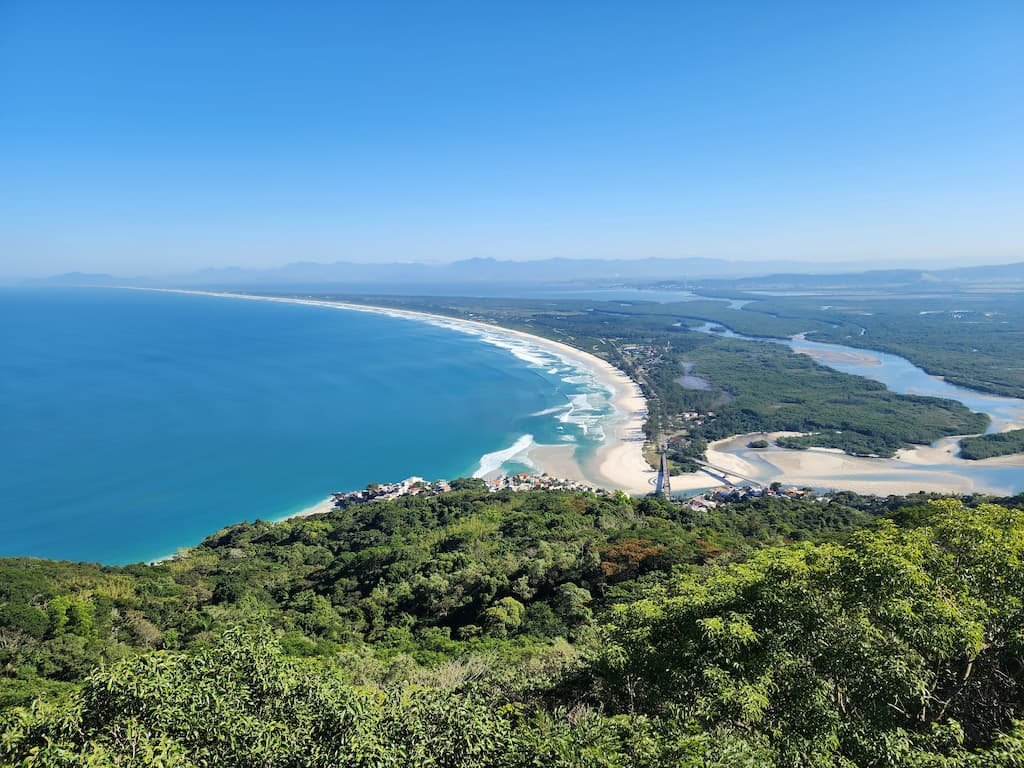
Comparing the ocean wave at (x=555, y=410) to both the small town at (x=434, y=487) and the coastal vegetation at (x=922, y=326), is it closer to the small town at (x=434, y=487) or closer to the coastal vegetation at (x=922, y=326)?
the small town at (x=434, y=487)

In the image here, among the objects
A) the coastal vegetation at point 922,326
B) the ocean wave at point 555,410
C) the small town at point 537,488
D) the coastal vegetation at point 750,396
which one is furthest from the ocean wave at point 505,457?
the coastal vegetation at point 922,326

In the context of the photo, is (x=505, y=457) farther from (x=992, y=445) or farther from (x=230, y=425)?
(x=992, y=445)

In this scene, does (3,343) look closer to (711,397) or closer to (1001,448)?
(711,397)

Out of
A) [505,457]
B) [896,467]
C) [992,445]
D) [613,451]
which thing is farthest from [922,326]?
[505,457]

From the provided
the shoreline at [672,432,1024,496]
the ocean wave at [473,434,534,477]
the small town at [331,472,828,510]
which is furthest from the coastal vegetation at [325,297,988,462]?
the ocean wave at [473,434,534,477]

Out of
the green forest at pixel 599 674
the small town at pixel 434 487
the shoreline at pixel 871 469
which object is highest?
the green forest at pixel 599 674

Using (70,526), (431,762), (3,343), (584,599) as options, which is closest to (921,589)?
(431,762)
